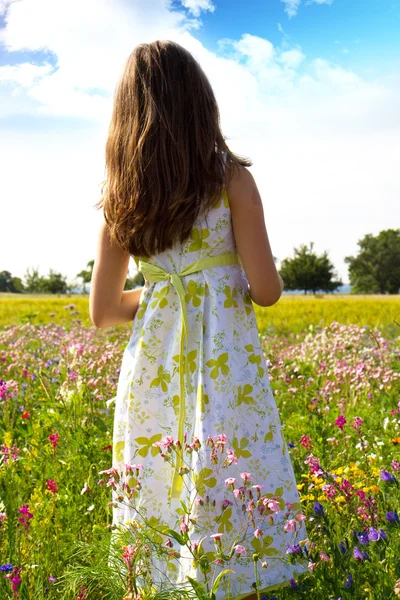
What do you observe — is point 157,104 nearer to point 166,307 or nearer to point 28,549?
point 166,307

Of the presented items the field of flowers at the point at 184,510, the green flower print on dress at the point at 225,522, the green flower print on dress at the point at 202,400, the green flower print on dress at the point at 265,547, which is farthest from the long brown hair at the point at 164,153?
the green flower print on dress at the point at 265,547

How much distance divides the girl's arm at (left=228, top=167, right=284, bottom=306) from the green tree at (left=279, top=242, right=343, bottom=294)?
260 ft

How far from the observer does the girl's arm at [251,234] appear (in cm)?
261

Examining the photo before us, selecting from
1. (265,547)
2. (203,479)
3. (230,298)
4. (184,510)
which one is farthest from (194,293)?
(265,547)

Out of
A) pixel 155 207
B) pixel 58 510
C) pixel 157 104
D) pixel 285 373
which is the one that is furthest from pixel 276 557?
pixel 285 373

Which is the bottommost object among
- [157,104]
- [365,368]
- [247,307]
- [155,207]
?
[365,368]

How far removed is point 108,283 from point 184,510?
1008 millimetres

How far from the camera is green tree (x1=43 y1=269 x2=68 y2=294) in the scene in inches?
2335

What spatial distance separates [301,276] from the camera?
81812mm

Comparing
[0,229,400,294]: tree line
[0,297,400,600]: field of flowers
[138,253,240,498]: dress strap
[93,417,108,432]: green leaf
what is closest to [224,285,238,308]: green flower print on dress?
[138,253,240,498]: dress strap

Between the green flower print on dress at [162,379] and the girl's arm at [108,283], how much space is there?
1.13ft

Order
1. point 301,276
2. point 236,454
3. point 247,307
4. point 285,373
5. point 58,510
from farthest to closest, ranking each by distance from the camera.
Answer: point 301,276 < point 285,373 < point 58,510 < point 247,307 < point 236,454

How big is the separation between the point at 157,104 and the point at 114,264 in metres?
0.66

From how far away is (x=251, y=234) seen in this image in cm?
261
